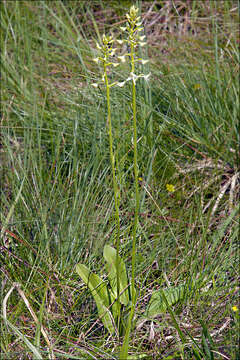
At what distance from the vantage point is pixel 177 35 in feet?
12.0

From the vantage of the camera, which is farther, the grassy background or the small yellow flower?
the small yellow flower

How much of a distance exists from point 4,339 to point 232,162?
1.75 meters

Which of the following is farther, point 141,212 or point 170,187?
point 170,187

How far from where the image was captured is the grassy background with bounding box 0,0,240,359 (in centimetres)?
176

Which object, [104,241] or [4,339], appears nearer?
[4,339]

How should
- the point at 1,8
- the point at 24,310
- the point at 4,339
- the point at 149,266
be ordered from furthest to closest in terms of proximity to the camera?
the point at 1,8 < the point at 149,266 < the point at 24,310 < the point at 4,339

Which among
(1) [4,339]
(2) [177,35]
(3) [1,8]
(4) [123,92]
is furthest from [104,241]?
(3) [1,8]

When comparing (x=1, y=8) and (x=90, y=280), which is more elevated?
(x=1, y=8)

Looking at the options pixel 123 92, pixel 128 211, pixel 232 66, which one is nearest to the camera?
pixel 128 211

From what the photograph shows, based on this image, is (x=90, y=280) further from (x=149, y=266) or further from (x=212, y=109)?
(x=212, y=109)

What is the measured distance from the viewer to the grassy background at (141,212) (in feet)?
5.79

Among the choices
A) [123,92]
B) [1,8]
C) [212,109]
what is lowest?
[212,109]

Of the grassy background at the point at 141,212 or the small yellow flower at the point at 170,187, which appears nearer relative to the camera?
the grassy background at the point at 141,212

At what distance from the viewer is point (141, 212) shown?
228 cm
